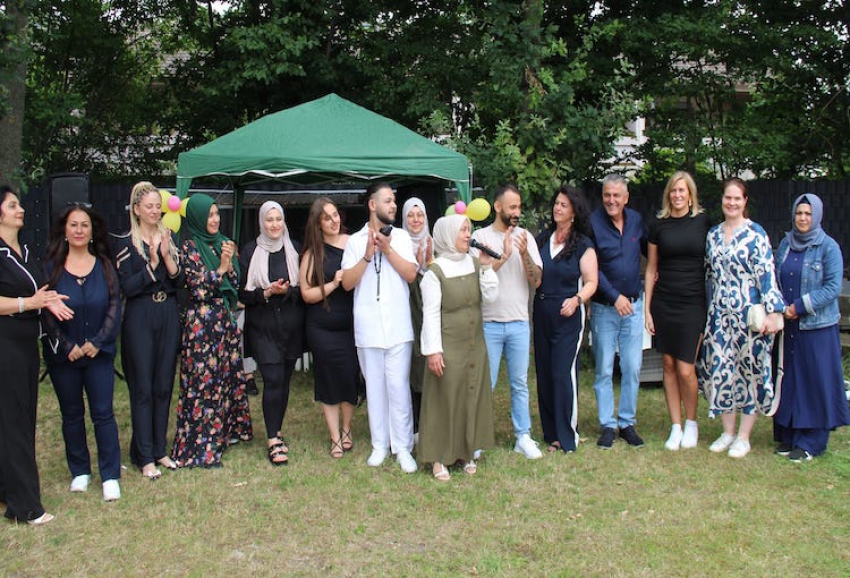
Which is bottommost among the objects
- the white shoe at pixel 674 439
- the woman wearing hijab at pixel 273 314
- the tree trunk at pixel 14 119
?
the white shoe at pixel 674 439

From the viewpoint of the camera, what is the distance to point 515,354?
5.05 metres

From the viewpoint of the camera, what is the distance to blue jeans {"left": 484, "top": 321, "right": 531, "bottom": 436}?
500 cm

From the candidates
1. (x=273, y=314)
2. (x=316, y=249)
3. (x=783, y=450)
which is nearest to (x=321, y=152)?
(x=316, y=249)

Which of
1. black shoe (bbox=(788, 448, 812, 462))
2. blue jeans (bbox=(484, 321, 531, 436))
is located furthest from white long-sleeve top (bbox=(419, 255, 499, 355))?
black shoe (bbox=(788, 448, 812, 462))

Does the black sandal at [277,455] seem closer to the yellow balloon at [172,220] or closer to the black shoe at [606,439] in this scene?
the yellow balloon at [172,220]

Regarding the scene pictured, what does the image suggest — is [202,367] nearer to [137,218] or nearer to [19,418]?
[137,218]

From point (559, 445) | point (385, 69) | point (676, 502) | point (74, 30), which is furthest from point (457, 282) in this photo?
point (74, 30)

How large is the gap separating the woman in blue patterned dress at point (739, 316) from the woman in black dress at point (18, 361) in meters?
3.84

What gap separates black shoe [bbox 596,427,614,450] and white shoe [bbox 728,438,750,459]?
75cm

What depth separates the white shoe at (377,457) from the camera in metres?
4.93

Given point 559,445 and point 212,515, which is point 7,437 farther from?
point 559,445

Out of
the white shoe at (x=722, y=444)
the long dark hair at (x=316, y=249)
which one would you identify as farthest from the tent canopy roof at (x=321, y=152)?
the white shoe at (x=722, y=444)

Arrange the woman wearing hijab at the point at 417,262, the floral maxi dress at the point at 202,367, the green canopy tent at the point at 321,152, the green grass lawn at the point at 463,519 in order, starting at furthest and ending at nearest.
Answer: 1. the green canopy tent at the point at 321,152
2. the woman wearing hijab at the point at 417,262
3. the floral maxi dress at the point at 202,367
4. the green grass lawn at the point at 463,519

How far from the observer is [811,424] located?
4.94 metres
